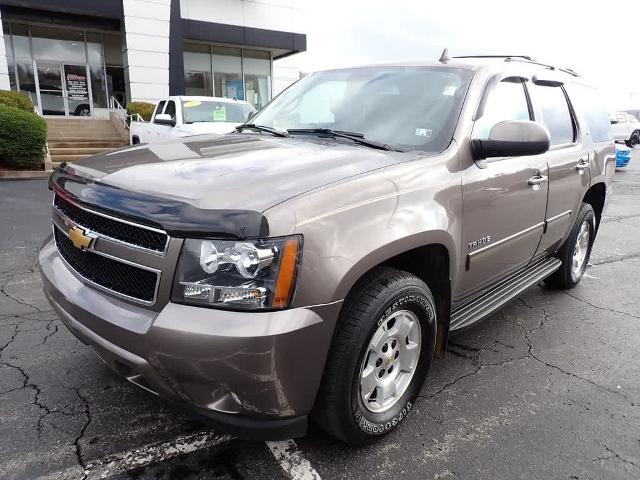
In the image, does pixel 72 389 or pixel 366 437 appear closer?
pixel 366 437

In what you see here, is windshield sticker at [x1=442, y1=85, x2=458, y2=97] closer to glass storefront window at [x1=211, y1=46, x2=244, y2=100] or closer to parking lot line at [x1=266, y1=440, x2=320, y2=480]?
parking lot line at [x1=266, y1=440, x2=320, y2=480]

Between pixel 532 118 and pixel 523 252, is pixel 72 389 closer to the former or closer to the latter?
pixel 523 252

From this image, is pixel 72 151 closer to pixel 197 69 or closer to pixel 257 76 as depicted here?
pixel 197 69

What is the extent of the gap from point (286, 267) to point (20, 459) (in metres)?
1.63

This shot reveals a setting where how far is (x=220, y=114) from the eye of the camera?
11.3 m

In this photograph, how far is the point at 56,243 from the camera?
281cm

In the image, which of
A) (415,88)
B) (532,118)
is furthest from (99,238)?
(532,118)

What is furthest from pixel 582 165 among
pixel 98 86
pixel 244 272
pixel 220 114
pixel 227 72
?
pixel 98 86

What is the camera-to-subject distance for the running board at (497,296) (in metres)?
3.03

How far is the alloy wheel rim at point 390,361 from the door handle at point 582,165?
2.43m

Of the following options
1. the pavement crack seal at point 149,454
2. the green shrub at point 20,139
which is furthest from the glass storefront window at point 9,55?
the pavement crack seal at point 149,454

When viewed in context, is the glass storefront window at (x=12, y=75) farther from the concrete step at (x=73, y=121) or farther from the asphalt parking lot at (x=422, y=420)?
the asphalt parking lot at (x=422, y=420)

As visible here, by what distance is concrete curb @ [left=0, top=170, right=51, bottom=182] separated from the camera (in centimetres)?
1159

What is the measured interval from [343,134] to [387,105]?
0.37m
